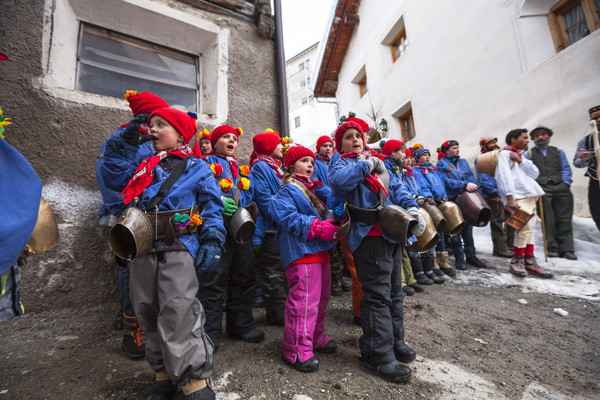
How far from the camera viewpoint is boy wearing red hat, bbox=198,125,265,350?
2311 millimetres

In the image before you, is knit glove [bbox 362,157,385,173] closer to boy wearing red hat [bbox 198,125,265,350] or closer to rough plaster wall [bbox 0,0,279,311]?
boy wearing red hat [bbox 198,125,265,350]

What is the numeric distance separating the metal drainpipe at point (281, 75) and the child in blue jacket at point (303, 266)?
2.57m

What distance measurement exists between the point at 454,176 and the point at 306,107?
1102 inches

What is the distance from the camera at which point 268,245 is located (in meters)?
2.98

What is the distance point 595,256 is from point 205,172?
614 centimetres

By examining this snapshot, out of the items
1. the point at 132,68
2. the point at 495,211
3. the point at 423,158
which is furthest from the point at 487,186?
the point at 132,68

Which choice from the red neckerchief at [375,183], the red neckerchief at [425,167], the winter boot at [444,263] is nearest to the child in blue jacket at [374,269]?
the red neckerchief at [375,183]

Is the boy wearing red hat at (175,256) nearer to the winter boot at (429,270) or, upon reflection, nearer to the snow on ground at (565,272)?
the winter boot at (429,270)

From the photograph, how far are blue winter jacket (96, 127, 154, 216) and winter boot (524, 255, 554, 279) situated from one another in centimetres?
525

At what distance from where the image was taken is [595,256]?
4.60 m

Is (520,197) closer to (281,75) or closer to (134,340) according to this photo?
(281,75)

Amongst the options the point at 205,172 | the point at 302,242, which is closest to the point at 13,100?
the point at 205,172

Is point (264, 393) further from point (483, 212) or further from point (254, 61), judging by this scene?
point (254, 61)

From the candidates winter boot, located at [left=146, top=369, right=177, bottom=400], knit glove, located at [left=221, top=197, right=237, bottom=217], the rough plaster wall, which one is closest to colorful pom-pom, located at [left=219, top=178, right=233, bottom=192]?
knit glove, located at [left=221, top=197, right=237, bottom=217]
